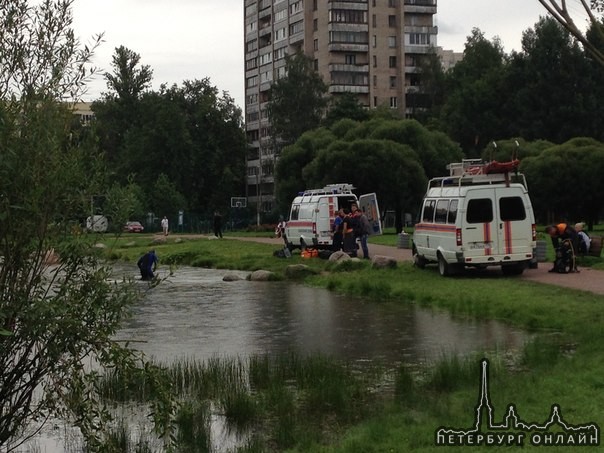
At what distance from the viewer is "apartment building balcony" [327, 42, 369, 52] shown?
111 meters

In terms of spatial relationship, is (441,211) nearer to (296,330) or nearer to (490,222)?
(490,222)

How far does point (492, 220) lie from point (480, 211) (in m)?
0.36

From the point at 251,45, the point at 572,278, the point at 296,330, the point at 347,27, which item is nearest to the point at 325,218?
the point at 572,278

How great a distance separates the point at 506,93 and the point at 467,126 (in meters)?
4.47

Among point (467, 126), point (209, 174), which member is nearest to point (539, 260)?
point (467, 126)

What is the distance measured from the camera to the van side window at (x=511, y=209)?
24.0 metres

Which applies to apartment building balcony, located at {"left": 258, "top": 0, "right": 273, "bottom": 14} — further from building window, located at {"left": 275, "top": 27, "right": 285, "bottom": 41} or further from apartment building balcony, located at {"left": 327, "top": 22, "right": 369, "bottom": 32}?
apartment building balcony, located at {"left": 327, "top": 22, "right": 369, "bottom": 32}

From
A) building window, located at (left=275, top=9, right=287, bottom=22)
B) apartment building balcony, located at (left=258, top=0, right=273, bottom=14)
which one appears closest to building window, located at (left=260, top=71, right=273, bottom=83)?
building window, located at (left=275, top=9, right=287, bottom=22)

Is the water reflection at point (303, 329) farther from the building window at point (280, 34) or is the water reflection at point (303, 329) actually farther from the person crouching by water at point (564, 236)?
the building window at point (280, 34)

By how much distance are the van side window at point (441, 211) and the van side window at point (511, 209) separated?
161 centimetres

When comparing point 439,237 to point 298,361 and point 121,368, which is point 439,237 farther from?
point 121,368

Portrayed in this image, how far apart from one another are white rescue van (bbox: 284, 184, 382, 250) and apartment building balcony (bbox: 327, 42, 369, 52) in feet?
245

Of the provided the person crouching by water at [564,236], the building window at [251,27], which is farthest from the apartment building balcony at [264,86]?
the person crouching by water at [564,236]

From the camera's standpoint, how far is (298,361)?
42.4ft
